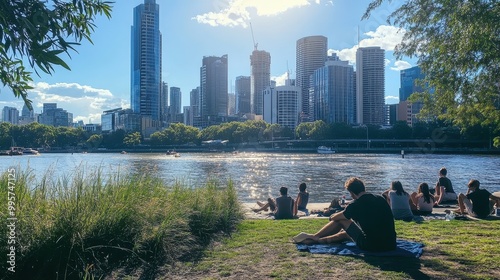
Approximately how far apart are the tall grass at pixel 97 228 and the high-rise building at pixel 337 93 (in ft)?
608

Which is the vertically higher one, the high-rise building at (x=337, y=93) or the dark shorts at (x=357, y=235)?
the high-rise building at (x=337, y=93)

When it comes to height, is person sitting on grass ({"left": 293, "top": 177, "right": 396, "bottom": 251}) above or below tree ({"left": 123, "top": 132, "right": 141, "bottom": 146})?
below

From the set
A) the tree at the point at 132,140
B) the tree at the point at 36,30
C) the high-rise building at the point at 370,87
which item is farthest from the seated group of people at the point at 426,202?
the tree at the point at 132,140

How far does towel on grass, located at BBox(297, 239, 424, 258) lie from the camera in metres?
5.58

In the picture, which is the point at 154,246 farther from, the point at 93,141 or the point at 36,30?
the point at 93,141

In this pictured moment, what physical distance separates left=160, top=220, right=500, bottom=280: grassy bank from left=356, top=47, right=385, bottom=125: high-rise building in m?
143

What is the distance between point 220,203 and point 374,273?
418 cm

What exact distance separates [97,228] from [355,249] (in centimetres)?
381

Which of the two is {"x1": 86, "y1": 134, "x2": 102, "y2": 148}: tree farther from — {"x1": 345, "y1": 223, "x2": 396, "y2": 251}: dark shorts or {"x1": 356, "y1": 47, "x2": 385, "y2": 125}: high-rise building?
{"x1": 345, "y1": 223, "x2": 396, "y2": 251}: dark shorts

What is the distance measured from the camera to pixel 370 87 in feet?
563

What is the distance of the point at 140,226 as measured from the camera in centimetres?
569

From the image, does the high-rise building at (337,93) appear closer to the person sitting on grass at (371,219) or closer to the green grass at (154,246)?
the green grass at (154,246)

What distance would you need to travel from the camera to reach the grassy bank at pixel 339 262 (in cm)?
487

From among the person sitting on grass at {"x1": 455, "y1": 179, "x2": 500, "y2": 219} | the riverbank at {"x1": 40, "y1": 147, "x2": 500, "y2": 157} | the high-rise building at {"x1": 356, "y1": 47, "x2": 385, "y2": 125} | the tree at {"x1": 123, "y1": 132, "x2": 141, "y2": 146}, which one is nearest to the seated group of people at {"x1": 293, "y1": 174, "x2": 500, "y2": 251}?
the person sitting on grass at {"x1": 455, "y1": 179, "x2": 500, "y2": 219}
